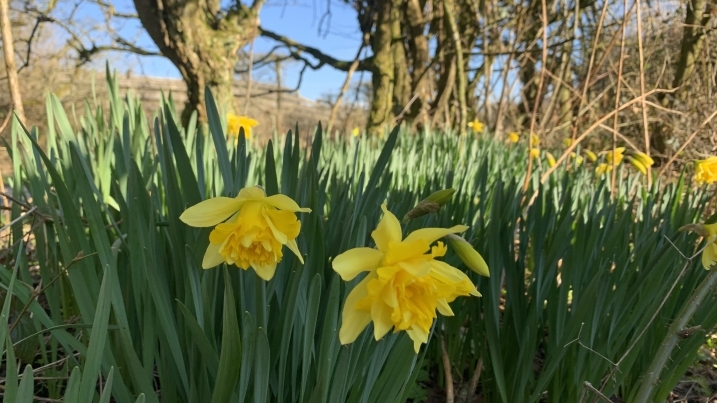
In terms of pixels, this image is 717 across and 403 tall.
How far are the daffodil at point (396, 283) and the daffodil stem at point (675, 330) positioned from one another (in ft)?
1.29

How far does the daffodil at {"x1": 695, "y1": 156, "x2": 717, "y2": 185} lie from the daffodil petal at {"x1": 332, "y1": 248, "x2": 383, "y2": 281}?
1.58 m

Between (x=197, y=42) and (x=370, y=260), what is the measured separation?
3.30m

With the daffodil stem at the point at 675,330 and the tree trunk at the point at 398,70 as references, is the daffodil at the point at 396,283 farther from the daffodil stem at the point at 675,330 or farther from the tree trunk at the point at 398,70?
the tree trunk at the point at 398,70

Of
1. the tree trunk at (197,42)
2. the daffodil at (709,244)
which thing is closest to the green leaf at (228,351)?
the daffodil at (709,244)

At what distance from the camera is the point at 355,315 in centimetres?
56

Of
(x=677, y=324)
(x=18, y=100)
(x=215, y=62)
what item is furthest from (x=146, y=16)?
(x=677, y=324)

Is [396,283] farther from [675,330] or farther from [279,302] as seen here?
[675,330]

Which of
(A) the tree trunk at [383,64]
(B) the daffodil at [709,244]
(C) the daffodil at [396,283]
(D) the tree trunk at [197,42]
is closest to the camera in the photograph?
(C) the daffodil at [396,283]

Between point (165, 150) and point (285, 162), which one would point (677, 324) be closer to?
point (285, 162)

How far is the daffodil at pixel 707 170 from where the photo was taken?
1.61 metres

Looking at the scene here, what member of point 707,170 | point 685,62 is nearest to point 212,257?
point 707,170

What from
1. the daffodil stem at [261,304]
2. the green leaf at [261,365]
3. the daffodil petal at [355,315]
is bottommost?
the green leaf at [261,365]

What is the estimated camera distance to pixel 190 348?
0.75 meters

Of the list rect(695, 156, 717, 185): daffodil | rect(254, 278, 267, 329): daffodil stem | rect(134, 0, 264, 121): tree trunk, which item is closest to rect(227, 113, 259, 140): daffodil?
rect(134, 0, 264, 121): tree trunk
